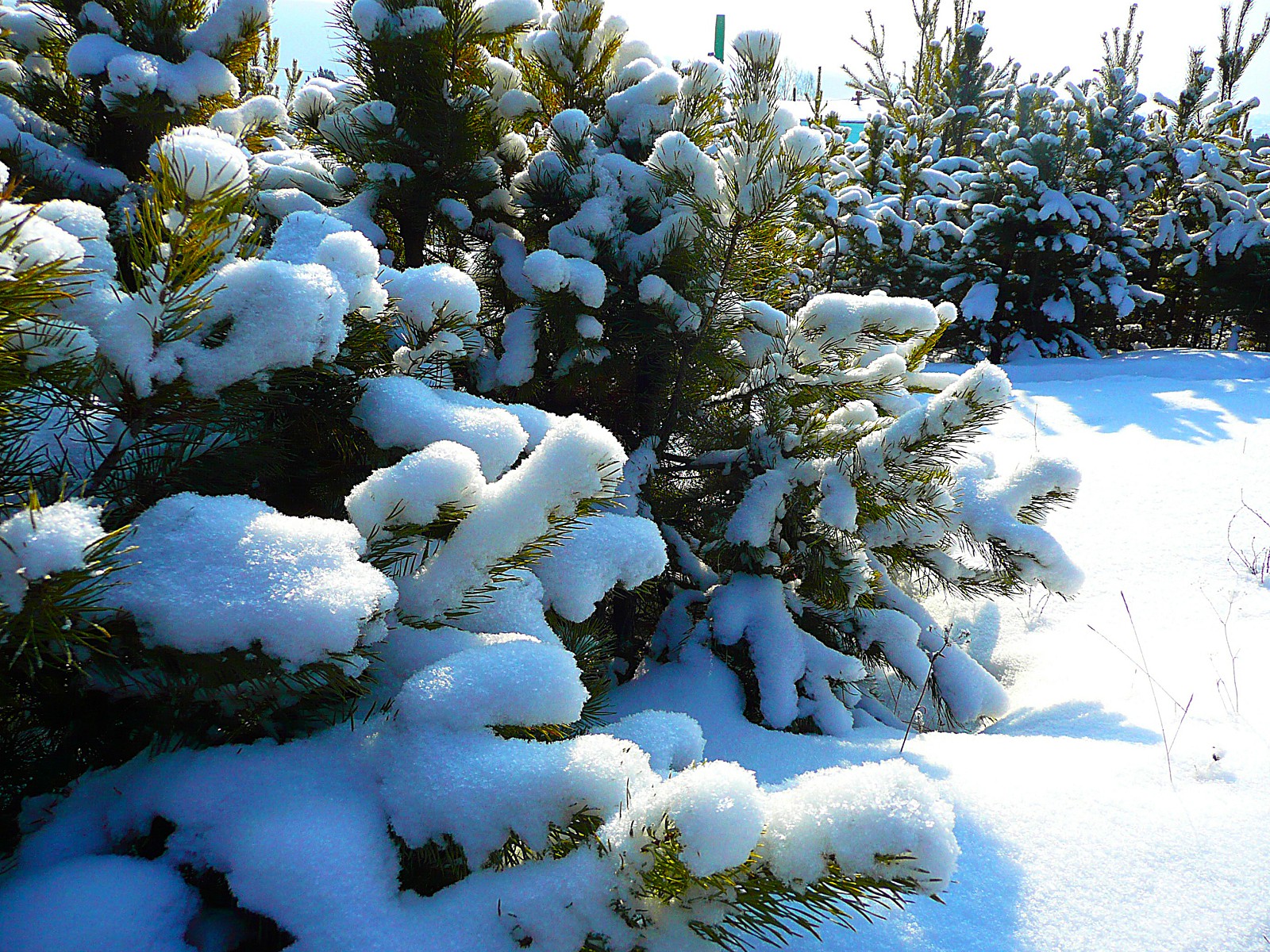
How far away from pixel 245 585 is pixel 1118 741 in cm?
195

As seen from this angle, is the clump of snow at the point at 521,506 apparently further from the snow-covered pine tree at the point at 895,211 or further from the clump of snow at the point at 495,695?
the snow-covered pine tree at the point at 895,211

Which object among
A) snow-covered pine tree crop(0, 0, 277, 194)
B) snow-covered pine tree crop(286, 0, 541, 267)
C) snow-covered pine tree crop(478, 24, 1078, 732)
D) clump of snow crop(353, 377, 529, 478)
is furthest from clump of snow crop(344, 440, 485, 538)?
snow-covered pine tree crop(0, 0, 277, 194)

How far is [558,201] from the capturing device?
2484 millimetres

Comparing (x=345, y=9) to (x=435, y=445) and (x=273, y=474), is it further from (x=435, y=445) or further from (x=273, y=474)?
(x=435, y=445)

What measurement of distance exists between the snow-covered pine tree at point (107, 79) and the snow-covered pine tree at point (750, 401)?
934mm

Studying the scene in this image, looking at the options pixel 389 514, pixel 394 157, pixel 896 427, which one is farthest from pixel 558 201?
pixel 389 514

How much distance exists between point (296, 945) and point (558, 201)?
212 centimetres

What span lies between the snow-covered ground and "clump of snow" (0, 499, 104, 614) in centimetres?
103

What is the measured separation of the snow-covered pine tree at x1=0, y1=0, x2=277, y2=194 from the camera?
86.7 inches

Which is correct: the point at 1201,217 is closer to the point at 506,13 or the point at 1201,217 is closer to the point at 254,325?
the point at 506,13

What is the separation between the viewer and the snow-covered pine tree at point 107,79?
2201 millimetres

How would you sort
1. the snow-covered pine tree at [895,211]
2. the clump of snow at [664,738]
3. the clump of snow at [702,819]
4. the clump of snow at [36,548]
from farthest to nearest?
the snow-covered pine tree at [895,211], the clump of snow at [664,738], the clump of snow at [702,819], the clump of snow at [36,548]

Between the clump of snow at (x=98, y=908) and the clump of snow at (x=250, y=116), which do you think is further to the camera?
the clump of snow at (x=250, y=116)

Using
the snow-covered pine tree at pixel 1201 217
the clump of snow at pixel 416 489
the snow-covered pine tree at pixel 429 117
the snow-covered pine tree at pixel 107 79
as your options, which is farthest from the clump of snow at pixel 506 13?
the snow-covered pine tree at pixel 1201 217
